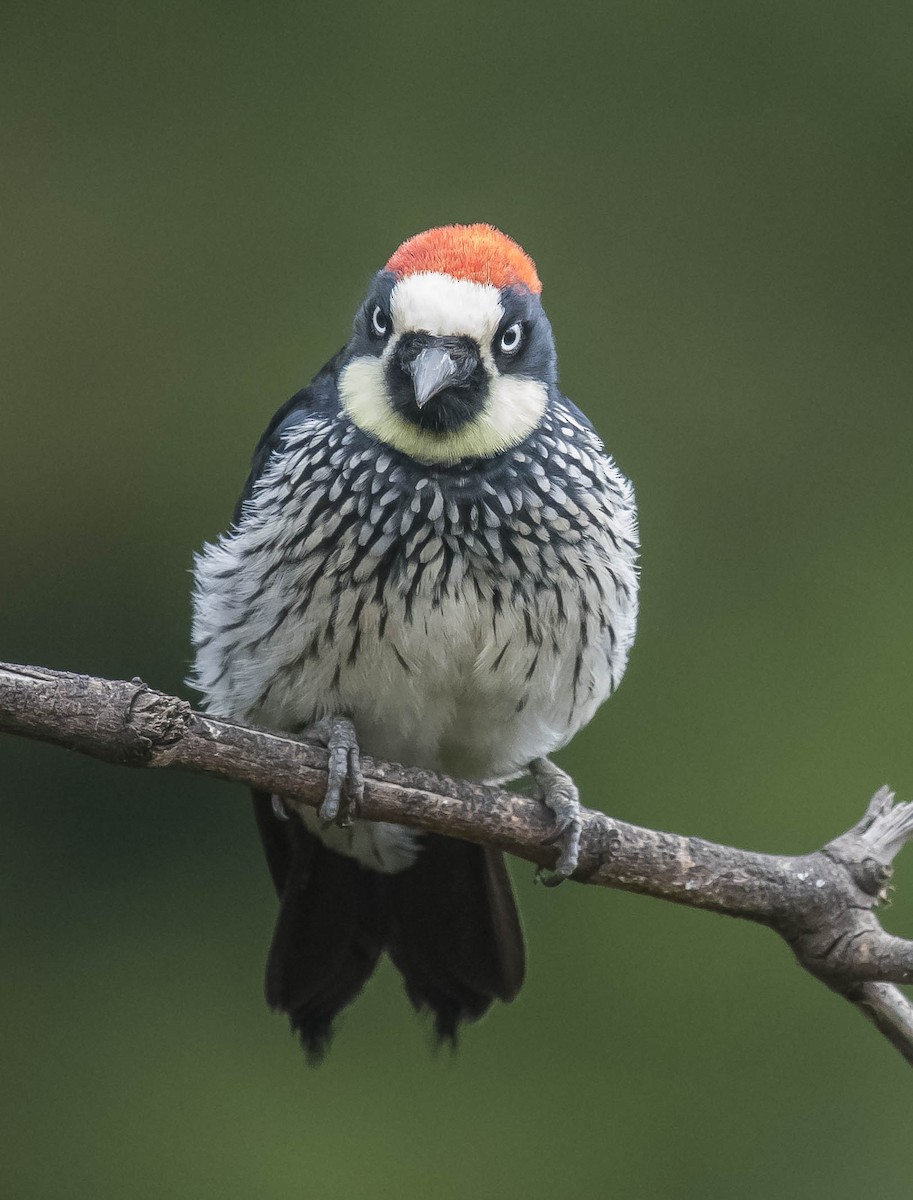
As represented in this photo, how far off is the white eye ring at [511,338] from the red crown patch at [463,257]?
2.2 inches

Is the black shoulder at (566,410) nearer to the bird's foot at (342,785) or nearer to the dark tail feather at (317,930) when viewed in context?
the bird's foot at (342,785)

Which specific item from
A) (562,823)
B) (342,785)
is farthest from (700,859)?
(342,785)

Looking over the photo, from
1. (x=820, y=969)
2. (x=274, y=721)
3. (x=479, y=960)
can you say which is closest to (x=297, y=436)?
(x=274, y=721)

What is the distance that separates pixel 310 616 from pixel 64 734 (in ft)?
1.63

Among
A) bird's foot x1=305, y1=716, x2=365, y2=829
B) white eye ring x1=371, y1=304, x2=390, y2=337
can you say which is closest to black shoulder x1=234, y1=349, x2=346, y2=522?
white eye ring x1=371, y1=304, x2=390, y2=337

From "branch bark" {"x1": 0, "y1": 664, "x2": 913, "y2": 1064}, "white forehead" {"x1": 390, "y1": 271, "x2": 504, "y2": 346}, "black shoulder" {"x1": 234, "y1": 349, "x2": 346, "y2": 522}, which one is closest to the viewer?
"branch bark" {"x1": 0, "y1": 664, "x2": 913, "y2": 1064}

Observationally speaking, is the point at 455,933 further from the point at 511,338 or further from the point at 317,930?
the point at 511,338

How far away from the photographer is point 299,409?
7.40 ft

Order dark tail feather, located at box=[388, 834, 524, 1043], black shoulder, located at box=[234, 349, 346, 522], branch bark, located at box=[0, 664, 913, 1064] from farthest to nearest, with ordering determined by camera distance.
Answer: dark tail feather, located at box=[388, 834, 524, 1043]
black shoulder, located at box=[234, 349, 346, 522]
branch bark, located at box=[0, 664, 913, 1064]

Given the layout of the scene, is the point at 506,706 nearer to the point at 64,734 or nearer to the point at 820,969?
the point at 820,969

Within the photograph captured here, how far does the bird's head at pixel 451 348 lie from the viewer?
2.00 m

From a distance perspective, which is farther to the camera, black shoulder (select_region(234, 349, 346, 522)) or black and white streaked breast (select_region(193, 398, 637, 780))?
black shoulder (select_region(234, 349, 346, 522))

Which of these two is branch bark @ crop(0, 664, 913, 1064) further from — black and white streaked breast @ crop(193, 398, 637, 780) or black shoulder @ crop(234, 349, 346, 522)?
black shoulder @ crop(234, 349, 346, 522)

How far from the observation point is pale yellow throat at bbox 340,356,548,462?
2.06 meters
